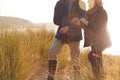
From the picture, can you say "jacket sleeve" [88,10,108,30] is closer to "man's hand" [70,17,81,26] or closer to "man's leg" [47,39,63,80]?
"man's hand" [70,17,81,26]

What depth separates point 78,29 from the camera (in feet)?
19.1

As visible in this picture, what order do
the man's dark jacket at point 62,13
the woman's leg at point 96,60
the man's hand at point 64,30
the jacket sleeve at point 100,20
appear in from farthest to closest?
the man's dark jacket at point 62,13 → the man's hand at point 64,30 → the jacket sleeve at point 100,20 → the woman's leg at point 96,60

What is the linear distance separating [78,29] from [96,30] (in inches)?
16.8

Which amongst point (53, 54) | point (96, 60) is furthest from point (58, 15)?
point (96, 60)

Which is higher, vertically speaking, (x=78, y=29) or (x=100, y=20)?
(x=100, y=20)

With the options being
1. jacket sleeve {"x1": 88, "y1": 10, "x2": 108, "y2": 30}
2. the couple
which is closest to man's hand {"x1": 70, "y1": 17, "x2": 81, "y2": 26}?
the couple

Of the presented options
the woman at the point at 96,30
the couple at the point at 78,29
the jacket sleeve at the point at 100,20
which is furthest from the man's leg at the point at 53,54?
the jacket sleeve at the point at 100,20

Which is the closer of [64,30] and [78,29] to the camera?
[64,30]

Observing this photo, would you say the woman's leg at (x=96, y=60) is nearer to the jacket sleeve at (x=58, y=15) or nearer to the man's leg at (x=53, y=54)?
the man's leg at (x=53, y=54)

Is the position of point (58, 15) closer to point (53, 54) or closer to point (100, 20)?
point (53, 54)

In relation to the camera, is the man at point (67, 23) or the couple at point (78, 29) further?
the man at point (67, 23)

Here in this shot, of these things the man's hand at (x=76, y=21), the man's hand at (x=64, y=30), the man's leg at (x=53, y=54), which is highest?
the man's hand at (x=76, y=21)

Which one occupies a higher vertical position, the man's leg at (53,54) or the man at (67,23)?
the man at (67,23)

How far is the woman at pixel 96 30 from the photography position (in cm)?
544
